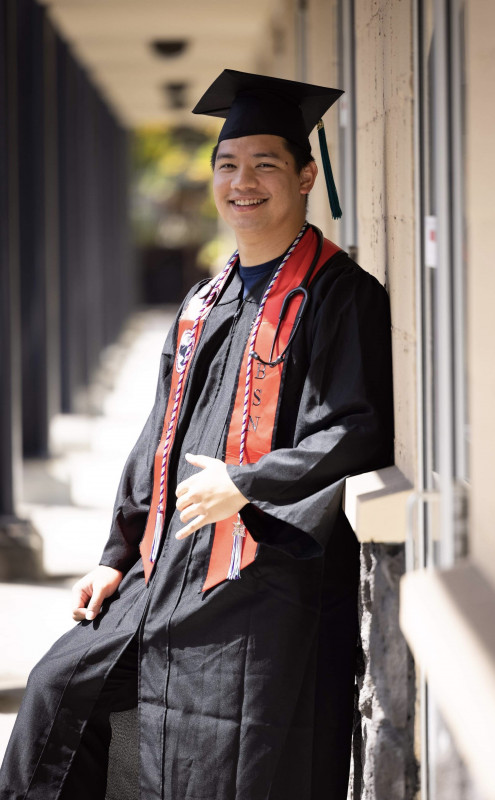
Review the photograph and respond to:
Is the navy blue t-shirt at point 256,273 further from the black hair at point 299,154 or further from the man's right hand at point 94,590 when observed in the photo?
the man's right hand at point 94,590

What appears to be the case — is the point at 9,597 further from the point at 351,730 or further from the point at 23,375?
the point at 23,375

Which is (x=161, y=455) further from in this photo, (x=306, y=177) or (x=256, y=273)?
(x=306, y=177)

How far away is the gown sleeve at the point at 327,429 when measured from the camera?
2.33 metres

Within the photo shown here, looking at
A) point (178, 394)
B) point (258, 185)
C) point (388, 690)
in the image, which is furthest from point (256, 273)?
point (388, 690)

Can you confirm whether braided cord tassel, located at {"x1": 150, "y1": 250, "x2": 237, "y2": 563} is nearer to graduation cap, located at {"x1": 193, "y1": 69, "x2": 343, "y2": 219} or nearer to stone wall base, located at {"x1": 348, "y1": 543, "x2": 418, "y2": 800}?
graduation cap, located at {"x1": 193, "y1": 69, "x2": 343, "y2": 219}

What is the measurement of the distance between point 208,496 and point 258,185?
0.76 m

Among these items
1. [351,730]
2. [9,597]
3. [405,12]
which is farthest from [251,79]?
[9,597]

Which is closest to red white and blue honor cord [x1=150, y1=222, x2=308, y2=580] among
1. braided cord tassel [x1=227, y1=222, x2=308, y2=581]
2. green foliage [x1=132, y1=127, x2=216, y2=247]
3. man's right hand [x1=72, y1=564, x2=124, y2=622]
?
braided cord tassel [x1=227, y1=222, x2=308, y2=581]

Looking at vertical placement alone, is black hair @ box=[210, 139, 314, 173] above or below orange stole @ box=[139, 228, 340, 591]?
above

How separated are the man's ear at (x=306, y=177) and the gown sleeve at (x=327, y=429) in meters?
0.33

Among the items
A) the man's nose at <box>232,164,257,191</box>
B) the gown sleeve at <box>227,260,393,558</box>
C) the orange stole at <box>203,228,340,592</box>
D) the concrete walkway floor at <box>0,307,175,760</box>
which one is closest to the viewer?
the gown sleeve at <box>227,260,393,558</box>

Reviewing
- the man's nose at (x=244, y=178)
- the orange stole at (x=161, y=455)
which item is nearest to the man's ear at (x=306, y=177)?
the man's nose at (x=244, y=178)

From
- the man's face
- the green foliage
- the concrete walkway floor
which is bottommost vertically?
the concrete walkway floor

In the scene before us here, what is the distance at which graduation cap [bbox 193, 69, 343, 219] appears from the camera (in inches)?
104
